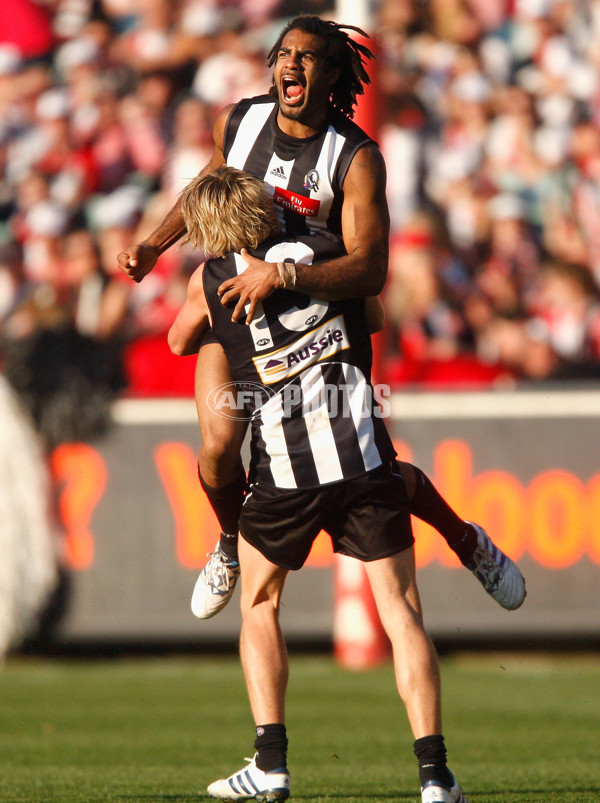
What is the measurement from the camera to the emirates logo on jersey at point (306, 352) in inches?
143

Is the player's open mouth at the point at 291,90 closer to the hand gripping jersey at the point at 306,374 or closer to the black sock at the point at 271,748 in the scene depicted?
the hand gripping jersey at the point at 306,374

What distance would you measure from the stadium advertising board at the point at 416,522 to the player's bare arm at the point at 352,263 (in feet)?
13.7

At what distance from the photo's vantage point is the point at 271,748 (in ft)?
12.1

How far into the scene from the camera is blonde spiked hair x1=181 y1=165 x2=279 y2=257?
355 cm

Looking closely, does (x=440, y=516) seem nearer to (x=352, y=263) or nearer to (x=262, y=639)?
(x=262, y=639)

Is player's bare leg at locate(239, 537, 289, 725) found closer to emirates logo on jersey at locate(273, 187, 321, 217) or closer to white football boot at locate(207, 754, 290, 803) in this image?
white football boot at locate(207, 754, 290, 803)

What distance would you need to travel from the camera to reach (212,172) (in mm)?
3660

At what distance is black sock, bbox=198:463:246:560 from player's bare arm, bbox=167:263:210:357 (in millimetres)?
454

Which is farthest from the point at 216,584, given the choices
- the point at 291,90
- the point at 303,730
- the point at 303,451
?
the point at 291,90

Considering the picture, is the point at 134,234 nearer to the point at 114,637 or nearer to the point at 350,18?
the point at 350,18

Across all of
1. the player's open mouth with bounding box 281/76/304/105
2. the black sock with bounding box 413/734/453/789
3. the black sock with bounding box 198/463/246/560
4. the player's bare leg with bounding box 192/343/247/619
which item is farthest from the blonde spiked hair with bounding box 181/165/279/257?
the black sock with bounding box 413/734/453/789

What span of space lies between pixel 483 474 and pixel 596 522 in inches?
29.4

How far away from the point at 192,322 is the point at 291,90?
0.81 metres

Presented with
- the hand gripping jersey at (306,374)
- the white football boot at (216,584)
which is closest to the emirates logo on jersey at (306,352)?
the hand gripping jersey at (306,374)
